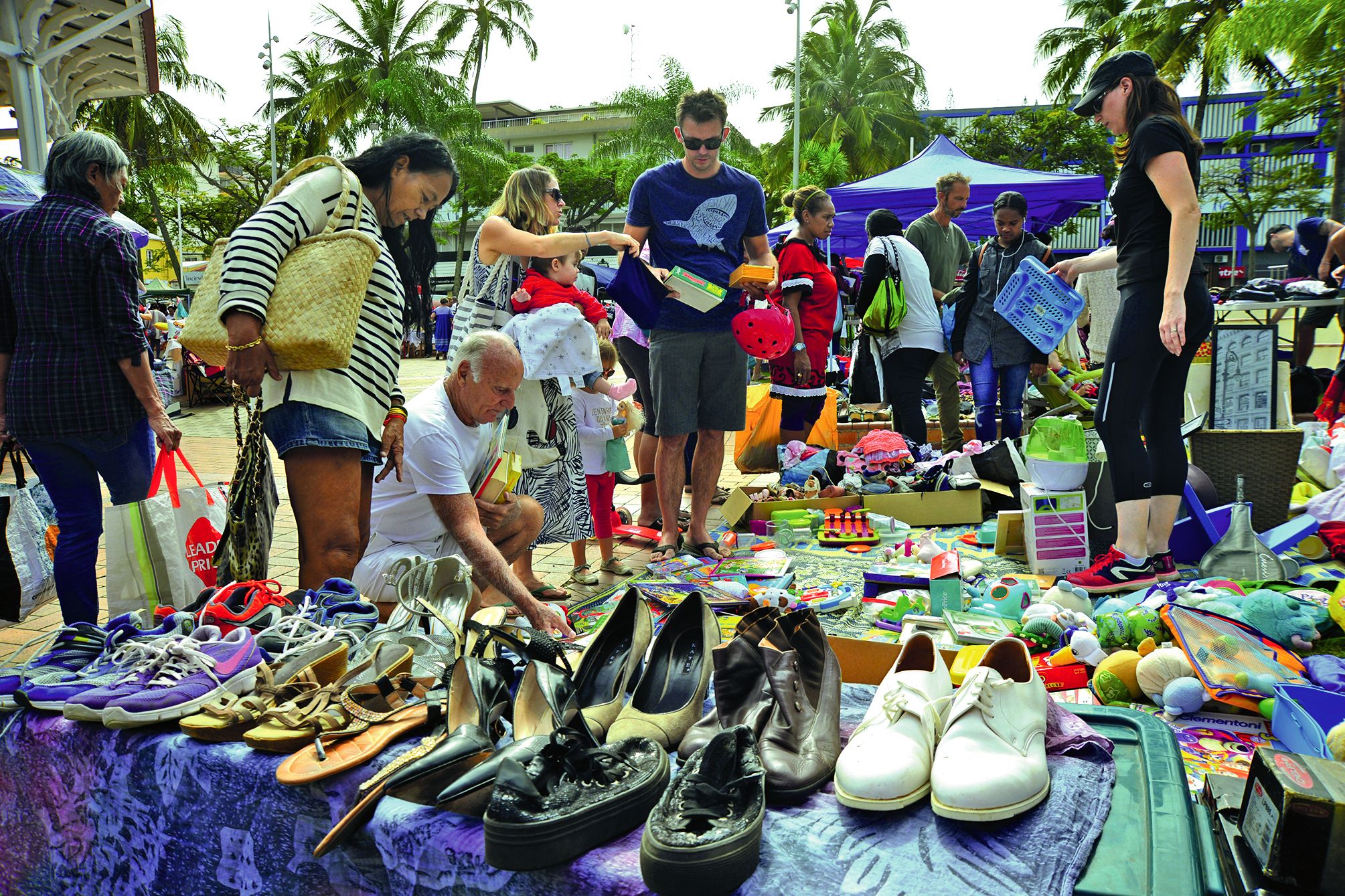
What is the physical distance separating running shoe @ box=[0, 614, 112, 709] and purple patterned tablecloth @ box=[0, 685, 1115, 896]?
71 mm

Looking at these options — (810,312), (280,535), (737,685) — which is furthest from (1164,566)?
(280,535)

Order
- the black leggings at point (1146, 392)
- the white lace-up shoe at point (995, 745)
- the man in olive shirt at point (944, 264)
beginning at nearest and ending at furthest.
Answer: the white lace-up shoe at point (995, 745)
the black leggings at point (1146, 392)
the man in olive shirt at point (944, 264)

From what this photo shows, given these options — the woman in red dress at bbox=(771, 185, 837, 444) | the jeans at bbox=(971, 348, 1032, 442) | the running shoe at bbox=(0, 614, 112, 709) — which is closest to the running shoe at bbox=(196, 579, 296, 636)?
the running shoe at bbox=(0, 614, 112, 709)

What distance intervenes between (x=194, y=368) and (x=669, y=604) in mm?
12378

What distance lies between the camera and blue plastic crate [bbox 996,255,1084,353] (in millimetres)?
5562

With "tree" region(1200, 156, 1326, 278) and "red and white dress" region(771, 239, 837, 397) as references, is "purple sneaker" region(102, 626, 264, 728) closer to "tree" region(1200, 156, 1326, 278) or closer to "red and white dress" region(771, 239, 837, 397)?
"red and white dress" region(771, 239, 837, 397)

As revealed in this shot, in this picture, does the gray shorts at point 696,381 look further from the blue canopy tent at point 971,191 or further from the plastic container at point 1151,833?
the blue canopy tent at point 971,191

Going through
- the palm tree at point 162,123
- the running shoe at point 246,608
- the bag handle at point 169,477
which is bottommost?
the running shoe at point 246,608

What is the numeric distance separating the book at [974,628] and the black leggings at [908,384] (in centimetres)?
376

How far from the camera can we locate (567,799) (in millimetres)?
1167

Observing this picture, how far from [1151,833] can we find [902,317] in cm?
502

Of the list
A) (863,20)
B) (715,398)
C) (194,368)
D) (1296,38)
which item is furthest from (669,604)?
(863,20)

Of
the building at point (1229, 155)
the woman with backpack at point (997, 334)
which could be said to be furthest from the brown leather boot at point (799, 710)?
the building at point (1229, 155)

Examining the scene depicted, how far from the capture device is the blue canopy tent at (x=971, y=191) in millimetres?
10086
